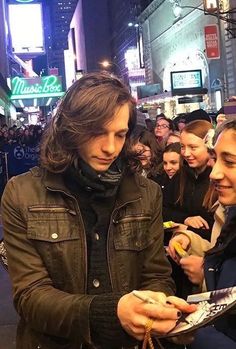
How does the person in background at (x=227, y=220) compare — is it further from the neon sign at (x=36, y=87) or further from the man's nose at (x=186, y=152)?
the neon sign at (x=36, y=87)

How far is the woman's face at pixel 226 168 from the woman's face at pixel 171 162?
327cm

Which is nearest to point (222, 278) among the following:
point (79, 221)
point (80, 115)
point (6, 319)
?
point (79, 221)

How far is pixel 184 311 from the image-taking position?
169cm

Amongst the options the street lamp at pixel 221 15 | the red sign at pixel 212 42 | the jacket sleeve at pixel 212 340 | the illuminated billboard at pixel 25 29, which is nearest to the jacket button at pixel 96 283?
the jacket sleeve at pixel 212 340

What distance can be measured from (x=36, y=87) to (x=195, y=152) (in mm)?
38743

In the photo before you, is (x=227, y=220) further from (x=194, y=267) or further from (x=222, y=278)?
(x=194, y=267)

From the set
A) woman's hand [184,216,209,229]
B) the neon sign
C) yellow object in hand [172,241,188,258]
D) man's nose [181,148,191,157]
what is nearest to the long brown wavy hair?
yellow object in hand [172,241,188,258]

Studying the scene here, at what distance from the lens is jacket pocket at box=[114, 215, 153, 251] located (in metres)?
2.14

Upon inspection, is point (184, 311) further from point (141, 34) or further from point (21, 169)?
point (141, 34)

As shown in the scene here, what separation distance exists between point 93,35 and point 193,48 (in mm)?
60279

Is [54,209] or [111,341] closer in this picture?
[111,341]

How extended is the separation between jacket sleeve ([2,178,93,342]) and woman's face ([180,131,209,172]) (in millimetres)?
2791

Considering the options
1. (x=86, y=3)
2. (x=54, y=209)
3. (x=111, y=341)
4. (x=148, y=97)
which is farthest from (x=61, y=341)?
(x=86, y=3)

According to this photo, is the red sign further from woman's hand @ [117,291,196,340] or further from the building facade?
woman's hand @ [117,291,196,340]
